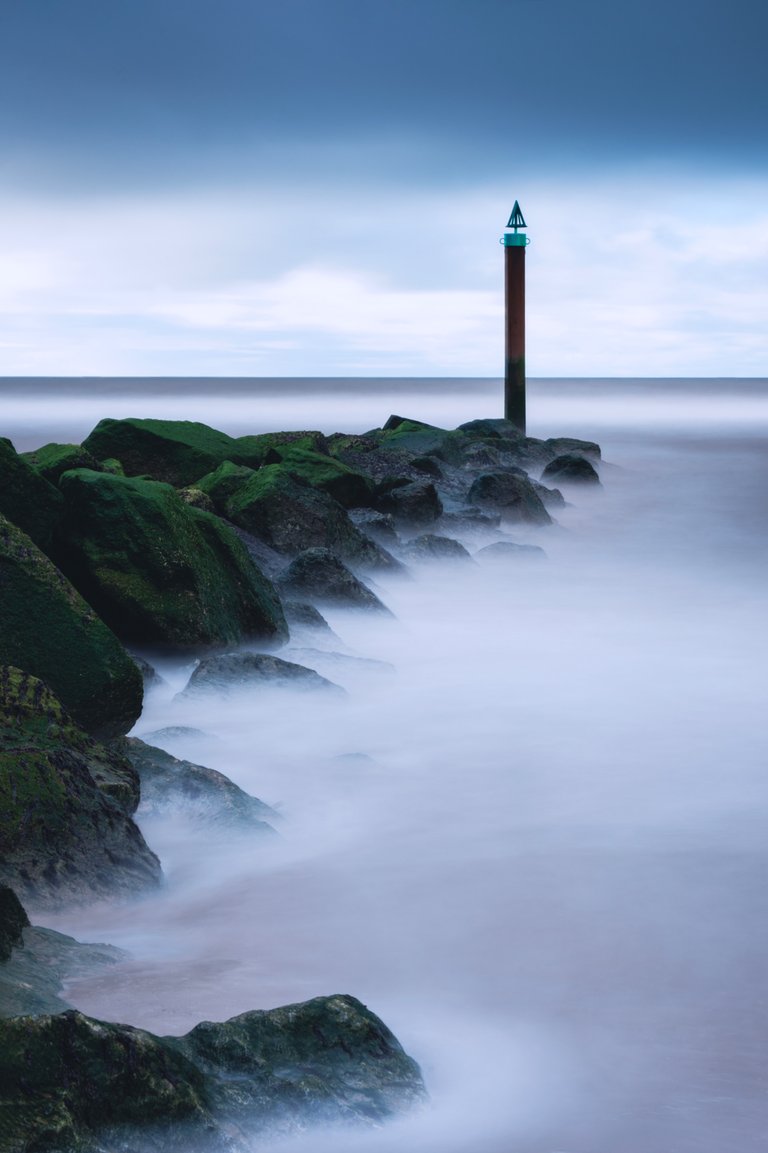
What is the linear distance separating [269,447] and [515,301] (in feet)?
27.8

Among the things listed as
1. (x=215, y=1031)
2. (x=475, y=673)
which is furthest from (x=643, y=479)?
(x=215, y=1031)

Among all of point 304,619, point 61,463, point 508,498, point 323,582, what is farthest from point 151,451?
point 304,619

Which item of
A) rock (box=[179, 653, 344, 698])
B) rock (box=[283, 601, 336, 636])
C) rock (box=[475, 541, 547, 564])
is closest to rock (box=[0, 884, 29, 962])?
rock (box=[179, 653, 344, 698])

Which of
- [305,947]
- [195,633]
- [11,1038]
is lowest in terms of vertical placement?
[305,947]

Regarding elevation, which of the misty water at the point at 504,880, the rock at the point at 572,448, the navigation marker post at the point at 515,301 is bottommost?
the misty water at the point at 504,880

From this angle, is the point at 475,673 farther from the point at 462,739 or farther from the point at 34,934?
the point at 34,934

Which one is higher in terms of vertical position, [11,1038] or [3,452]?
[3,452]

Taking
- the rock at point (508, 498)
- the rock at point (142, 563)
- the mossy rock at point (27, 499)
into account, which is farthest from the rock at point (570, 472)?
the mossy rock at point (27, 499)

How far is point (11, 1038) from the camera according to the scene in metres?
2.05

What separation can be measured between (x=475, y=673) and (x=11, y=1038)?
4.94 metres

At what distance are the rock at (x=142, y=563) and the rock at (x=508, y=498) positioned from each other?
6.48m

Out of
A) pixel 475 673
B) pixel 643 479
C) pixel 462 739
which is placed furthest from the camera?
pixel 643 479

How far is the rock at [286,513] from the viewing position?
8656mm

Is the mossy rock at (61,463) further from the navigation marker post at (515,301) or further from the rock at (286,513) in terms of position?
the navigation marker post at (515,301)
